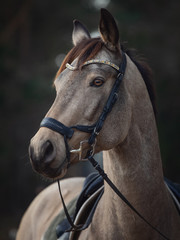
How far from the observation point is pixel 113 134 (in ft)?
6.67

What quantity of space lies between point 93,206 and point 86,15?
9.42 metres

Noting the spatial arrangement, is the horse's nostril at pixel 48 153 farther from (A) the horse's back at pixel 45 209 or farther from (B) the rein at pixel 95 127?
(A) the horse's back at pixel 45 209

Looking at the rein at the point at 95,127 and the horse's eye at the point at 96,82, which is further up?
the horse's eye at the point at 96,82

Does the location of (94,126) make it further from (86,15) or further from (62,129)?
(86,15)

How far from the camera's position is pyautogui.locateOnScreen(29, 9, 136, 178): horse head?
182cm

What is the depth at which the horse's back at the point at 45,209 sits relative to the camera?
11.4ft

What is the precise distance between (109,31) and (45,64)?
9.73 metres

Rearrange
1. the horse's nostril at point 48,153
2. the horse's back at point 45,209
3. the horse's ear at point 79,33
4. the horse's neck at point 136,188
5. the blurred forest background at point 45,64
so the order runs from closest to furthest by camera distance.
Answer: the horse's nostril at point 48,153
the horse's neck at point 136,188
the horse's ear at point 79,33
the horse's back at point 45,209
the blurred forest background at point 45,64

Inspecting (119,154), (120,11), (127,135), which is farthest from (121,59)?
(120,11)

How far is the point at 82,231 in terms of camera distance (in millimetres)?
2441

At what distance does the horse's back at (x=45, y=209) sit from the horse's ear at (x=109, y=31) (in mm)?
1968

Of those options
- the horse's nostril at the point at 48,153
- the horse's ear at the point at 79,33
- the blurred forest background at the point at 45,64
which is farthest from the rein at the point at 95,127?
the blurred forest background at the point at 45,64

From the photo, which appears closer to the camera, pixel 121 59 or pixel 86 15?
pixel 121 59

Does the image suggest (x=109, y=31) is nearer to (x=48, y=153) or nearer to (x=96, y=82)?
(x=96, y=82)
